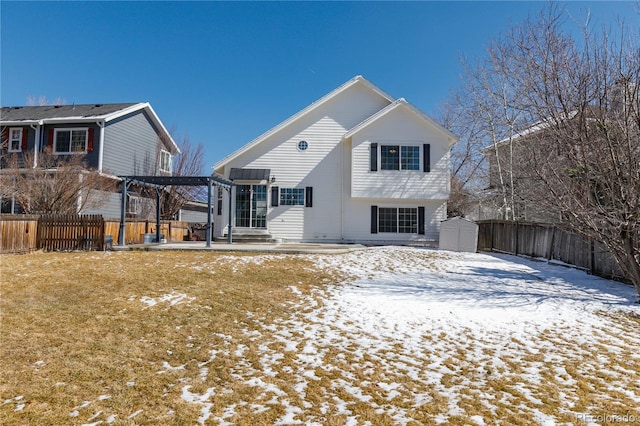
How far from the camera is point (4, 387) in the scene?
3.51 metres

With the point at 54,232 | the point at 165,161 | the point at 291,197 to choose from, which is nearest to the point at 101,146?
the point at 165,161

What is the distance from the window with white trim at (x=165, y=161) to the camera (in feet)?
85.9

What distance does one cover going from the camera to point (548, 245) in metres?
13.0

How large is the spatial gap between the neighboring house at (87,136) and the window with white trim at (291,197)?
9.35 meters

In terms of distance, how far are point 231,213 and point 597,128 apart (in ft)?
44.7

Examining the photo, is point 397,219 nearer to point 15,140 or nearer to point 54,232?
point 54,232

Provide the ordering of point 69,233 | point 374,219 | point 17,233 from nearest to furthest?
point 17,233 < point 69,233 < point 374,219

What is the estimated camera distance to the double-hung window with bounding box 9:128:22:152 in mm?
20141

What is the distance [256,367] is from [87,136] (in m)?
20.9

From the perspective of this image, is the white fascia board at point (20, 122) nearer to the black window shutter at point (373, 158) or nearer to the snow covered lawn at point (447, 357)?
the black window shutter at point (373, 158)

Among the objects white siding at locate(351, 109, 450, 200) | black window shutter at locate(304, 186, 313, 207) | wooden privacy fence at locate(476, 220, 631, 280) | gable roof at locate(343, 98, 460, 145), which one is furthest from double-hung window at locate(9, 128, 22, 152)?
wooden privacy fence at locate(476, 220, 631, 280)

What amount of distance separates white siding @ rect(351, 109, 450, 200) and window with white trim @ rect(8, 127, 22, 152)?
19390 mm

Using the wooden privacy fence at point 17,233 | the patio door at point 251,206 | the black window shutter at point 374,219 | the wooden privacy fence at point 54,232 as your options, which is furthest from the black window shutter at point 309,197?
the wooden privacy fence at point 17,233

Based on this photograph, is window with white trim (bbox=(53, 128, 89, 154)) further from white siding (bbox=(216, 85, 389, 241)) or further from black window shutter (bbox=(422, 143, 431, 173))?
black window shutter (bbox=(422, 143, 431, 173))
